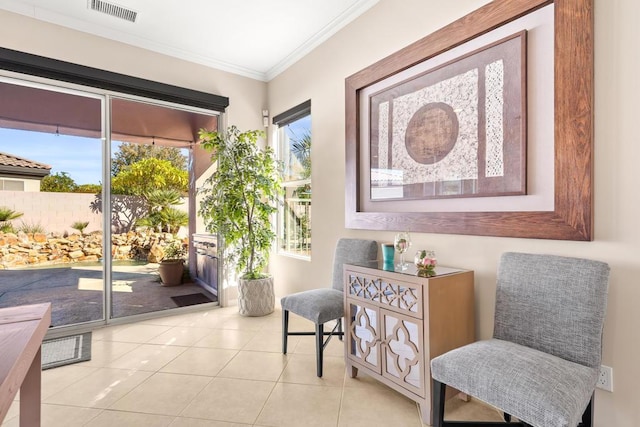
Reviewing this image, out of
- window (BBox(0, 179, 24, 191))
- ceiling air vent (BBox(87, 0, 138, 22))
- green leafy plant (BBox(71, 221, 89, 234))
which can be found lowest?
green leafy plant (BBox(71, 221, 89, 234))

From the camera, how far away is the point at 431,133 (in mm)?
2201

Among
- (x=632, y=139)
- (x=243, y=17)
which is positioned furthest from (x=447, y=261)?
(x=243, y=17)

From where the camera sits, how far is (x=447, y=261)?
2.13 meters

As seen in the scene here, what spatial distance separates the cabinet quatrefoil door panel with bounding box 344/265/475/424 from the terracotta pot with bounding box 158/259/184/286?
242cm

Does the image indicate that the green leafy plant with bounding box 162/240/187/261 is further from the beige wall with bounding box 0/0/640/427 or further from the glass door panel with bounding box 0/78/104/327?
the beige wall with bounding box 0/0/640/427

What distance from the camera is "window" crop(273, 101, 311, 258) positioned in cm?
363

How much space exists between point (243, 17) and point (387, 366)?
307 centimetres

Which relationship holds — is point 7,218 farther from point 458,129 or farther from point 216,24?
point 458,129

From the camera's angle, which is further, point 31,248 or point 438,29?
point 31,248

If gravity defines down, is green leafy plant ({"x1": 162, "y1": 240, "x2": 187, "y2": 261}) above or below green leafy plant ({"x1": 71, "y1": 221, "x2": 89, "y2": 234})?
below

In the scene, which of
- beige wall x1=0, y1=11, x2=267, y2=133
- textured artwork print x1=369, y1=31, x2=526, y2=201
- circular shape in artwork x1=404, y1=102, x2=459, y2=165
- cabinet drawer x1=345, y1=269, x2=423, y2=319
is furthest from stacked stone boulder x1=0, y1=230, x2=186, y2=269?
circular shape in artwork x1=404, y1=102, x2=459, y2=165

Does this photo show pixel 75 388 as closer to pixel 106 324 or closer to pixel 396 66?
pixel 106 324

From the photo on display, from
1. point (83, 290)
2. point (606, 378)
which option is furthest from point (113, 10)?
point (606, 378)

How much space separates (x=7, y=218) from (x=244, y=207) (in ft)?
6.58
